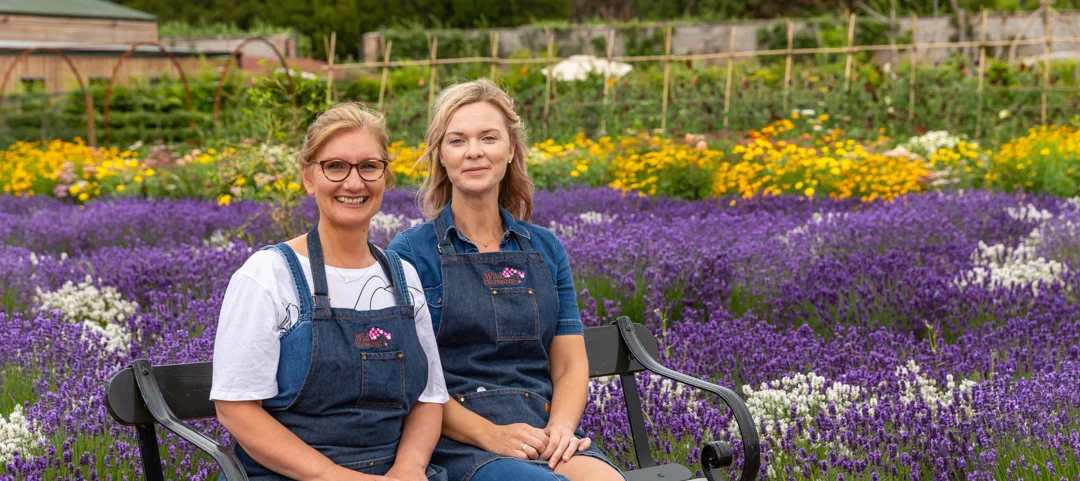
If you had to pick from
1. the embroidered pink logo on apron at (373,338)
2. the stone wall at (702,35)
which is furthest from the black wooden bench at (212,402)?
the stone wall at (702,35)

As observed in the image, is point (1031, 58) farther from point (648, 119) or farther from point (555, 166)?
point (555, 166)

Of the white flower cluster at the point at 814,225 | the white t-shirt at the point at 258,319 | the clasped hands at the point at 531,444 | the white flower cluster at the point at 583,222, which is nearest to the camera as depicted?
the white t-shirt at the point at 258,319

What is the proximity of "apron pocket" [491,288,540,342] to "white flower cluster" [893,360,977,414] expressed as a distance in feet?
4.81

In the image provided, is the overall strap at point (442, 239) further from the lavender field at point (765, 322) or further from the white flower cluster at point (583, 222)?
the white flower cluster at point (583, 222)

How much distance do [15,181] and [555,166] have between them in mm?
5902

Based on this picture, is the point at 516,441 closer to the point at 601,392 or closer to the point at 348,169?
the point at 348,169

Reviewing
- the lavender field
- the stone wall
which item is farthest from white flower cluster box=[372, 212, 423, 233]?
the stone wall

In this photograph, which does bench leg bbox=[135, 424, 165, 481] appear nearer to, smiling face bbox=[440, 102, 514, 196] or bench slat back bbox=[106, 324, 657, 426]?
bench slat back bbox=[106, 324, 657, 426]

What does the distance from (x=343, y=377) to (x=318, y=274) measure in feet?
0.75

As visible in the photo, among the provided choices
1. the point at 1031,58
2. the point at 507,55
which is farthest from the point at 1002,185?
the point at 507,55

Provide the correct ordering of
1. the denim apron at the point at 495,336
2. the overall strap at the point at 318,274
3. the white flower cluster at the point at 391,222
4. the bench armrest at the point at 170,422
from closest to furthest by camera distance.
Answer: the bench armrest at the point at 170,422 < the overall strap at the point at 318,274 < the denim apron at the point at 495,336 < the white flower cluster at the point at 391,222

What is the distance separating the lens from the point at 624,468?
3205mm

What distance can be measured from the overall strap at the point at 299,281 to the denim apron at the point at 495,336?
17.9 inches

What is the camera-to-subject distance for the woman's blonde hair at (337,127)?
2.38 metres
